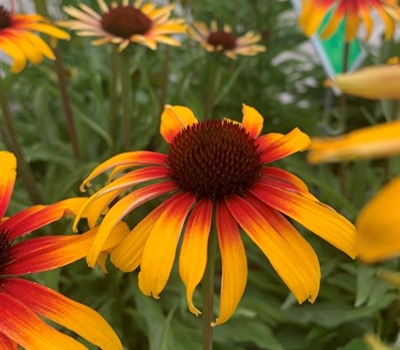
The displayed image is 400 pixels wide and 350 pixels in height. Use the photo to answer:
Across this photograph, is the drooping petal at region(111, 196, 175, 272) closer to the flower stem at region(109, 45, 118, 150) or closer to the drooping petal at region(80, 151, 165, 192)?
the drooping petal at region(80, 151, 165, 192)

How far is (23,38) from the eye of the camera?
26.8 inches

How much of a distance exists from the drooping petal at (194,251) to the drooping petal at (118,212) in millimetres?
35

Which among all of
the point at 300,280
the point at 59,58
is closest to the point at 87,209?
the point at 300,280

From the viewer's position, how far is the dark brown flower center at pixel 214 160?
0.43 m

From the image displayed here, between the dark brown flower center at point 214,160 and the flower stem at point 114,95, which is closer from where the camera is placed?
the dark brown flower center at point 214,160

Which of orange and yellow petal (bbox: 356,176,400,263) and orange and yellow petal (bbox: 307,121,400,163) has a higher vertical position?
orange and yellow petal (bbox: 307,121,400,163)

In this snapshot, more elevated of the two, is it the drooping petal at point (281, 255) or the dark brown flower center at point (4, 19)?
the dark brown flower center at point (4, 19)

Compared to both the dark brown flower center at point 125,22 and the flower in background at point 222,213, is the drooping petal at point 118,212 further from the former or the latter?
the dark brown flower center at point 125,22

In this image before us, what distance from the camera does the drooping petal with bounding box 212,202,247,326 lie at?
0.36 metres

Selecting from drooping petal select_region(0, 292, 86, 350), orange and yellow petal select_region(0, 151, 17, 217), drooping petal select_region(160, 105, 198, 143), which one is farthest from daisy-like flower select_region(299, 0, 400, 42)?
drooping petal select_region(0, 292, 86, 350)

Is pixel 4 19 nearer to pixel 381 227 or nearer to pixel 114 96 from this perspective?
pixel 114 96

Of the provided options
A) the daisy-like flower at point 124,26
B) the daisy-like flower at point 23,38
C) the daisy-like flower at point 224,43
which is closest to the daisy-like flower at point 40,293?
the daisy-like flower at point 23,38

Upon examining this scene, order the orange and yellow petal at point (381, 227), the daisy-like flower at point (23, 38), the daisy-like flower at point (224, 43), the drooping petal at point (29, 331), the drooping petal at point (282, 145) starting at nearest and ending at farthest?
1. the orange and yellow petal at point (381, 227)
2. the drooping petal at point (29, 331)
3. the drooping petal at point (282, 145)
4. the daisy-like flower at point (23, 38)
5. the daisy-like flower at point (224, 43)

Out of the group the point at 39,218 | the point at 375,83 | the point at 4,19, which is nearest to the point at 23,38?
the point at 4,19
